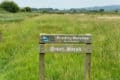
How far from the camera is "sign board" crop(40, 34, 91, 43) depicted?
6223mm

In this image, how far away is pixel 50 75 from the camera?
24.2 ft

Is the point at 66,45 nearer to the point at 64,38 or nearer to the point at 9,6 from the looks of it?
the point at 64,38

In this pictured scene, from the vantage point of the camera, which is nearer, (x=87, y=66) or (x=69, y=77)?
(x=87, y=66)

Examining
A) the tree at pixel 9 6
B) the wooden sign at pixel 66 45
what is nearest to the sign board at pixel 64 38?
the wooden sign at pixel 66 45

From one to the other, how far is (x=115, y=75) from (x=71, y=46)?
1668 mm

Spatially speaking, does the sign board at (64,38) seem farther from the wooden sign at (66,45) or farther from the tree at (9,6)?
the tree at (9,6)

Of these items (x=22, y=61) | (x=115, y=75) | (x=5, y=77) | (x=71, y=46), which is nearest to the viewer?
(x=71, y=46)

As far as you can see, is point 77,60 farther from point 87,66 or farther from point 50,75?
point 87,66

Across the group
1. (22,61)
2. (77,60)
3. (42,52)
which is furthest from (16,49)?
(42,52)

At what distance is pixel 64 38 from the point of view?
6254mm

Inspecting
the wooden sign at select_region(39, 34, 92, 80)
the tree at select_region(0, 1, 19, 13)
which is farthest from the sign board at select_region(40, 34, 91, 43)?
the tree at select_region(0, 1, 19, 13)

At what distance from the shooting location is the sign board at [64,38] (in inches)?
245

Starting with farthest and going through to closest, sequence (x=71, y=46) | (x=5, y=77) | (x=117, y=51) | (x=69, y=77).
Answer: (x=117, y=51), (x=5, y=77), (x=69, y=77), (x=71, y=46)

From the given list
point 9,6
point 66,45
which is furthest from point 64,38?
point 9,6
